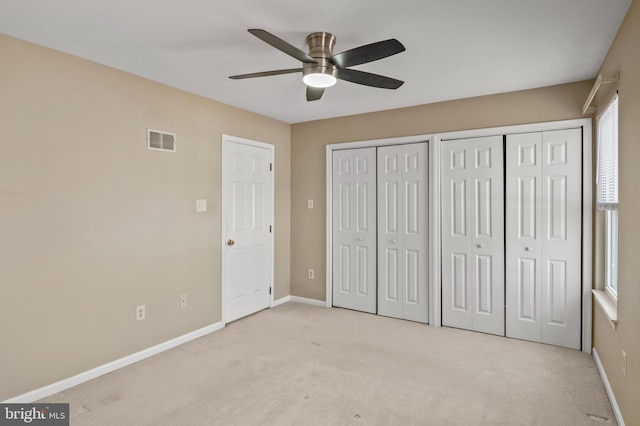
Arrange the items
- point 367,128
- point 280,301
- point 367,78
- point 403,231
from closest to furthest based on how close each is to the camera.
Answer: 1. point 367,78
2. point 403,231
3. point 367,128
4. point 280,301

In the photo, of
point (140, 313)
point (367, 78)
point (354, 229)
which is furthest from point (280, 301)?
point (367, 78)

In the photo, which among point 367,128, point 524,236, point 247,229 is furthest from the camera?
point 367,128

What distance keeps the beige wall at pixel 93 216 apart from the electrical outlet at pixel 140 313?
49mm

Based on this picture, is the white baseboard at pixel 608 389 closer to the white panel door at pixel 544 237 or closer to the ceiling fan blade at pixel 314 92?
the white panel door at pixel 544 237

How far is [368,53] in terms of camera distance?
2.04 meters

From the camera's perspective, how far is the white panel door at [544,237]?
3.20 metres

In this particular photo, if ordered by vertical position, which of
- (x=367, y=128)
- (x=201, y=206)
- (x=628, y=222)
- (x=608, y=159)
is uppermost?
(x=367, y=128)

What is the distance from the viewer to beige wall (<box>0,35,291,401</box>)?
2.34 meters

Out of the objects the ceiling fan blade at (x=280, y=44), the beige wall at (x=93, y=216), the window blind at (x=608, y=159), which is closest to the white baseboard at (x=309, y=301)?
the beige wall at (x=93, y=216)

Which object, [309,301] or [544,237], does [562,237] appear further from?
[309,301]

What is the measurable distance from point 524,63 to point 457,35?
84 cm

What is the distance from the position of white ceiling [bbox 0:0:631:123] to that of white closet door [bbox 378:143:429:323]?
0.99 meters

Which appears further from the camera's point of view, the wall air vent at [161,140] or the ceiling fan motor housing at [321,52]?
the wall air vent at [161,140]

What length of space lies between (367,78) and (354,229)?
7.65 ft
